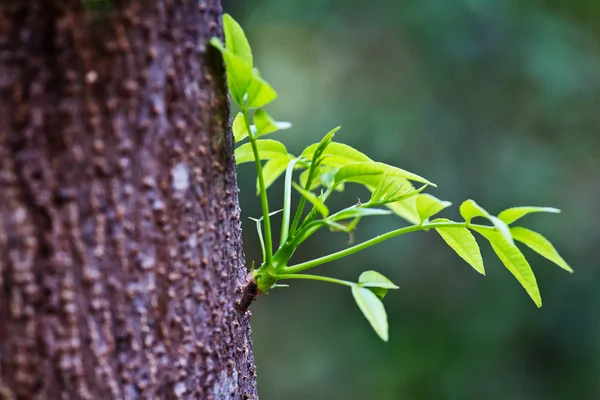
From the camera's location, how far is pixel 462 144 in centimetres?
204

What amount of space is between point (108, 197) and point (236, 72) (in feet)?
0.34

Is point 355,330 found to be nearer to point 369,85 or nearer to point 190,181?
point 369,85

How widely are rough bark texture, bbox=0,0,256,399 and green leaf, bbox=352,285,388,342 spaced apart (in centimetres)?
10

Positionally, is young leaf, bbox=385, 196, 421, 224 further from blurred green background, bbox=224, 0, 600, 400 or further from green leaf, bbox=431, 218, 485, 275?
blurred green background, bbox=224, 0, 600, 400

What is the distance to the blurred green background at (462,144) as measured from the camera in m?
2.00

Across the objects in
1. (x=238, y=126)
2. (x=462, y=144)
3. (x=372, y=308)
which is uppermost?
(x=238, y=126)

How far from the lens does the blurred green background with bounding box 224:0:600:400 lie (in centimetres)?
200

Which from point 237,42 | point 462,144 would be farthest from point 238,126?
point 462,144

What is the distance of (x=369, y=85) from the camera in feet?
6.85

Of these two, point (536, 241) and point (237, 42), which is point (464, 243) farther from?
point (237, 42)

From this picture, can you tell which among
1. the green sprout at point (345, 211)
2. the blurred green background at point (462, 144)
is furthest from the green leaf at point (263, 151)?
the blurred green background at point (462, 144)

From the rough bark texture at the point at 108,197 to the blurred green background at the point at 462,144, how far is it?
5.34 ft

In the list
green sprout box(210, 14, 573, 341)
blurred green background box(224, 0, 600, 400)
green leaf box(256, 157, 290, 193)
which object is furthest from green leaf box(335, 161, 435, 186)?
blurred green background box(224, 0, 600, 400)

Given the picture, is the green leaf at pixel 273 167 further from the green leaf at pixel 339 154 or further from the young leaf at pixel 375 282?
the young leaf at pixel 375 282
